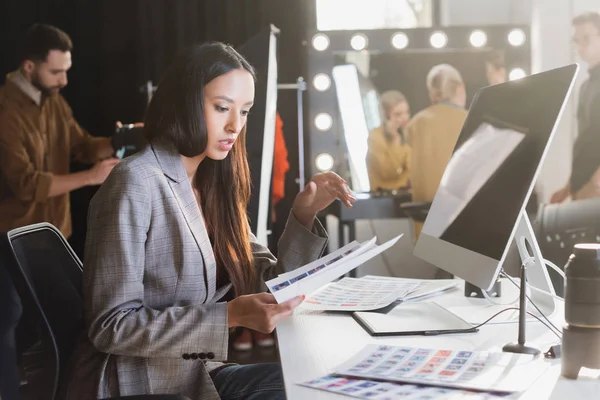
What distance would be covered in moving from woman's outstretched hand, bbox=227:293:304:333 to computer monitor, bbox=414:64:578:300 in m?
0.30

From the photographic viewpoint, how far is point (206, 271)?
1.26 m

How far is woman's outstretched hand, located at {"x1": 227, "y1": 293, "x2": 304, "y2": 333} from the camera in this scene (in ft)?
3.43

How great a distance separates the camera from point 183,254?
1.21m

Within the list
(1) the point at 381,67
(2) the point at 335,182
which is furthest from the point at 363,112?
(2) the point at 335,182

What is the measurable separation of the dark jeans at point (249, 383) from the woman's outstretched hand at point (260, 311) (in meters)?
0.20

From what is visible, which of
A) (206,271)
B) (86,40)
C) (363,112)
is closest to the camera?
(206,271)

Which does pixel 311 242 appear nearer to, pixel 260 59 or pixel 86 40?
pixel 260 59

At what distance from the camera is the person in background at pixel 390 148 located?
12.2ft

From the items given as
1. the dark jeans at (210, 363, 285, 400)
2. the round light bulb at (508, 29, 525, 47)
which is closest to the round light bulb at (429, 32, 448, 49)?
the round light bulb at (508, 29, 525, 47)

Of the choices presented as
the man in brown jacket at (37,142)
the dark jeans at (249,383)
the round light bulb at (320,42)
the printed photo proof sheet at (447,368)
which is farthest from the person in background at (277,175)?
the printed photo proof sheet at (447,368)

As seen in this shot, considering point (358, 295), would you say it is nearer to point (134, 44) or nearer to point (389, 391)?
point (389, 391)

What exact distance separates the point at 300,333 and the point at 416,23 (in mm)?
3698

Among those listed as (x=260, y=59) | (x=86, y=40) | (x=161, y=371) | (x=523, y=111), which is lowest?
(x=161, y=371)

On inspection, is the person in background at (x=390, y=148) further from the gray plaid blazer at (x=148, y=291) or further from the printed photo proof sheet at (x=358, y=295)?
the gray plaid blazer at (x=148, y=291)
